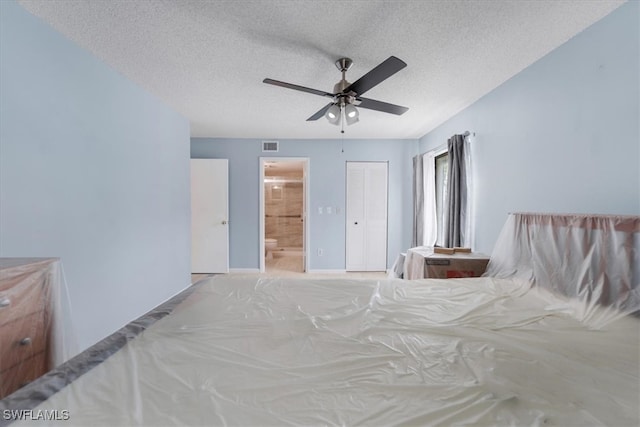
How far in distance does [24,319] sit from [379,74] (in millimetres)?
2177

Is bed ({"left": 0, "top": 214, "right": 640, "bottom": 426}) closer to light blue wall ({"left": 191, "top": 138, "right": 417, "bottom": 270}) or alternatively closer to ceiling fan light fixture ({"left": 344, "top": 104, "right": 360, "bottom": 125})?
ceiling fan light fixture ({"left": 344, "top": 104, "right": 360, "bottom": 125})

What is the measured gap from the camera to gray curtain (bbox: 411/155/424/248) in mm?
3948

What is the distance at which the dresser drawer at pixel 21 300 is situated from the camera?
1009 millimetres

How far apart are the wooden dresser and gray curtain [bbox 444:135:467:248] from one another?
10.8ft

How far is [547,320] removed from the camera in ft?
4.10

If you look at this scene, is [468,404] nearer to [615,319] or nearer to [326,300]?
[326,300]

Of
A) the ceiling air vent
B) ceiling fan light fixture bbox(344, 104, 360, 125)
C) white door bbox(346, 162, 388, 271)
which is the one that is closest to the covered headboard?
ceiling fan light fixture bbox(344, 104, 360, 125)

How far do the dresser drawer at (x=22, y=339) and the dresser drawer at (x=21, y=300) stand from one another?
23 millimetres

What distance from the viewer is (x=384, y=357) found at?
91cm

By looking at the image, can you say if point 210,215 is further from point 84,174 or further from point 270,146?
point 84,174

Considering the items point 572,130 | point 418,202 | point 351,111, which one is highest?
point 351,111

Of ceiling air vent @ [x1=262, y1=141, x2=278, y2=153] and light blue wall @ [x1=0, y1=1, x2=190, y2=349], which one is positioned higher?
ceiling air vent @ [x1=262, y1=141, x2=278, y2=153]

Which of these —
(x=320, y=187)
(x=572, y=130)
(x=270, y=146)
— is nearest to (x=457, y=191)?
(x=572, y=130)

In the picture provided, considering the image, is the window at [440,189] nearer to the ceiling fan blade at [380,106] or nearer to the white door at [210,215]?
the ceiling fan blade at [380,106]
